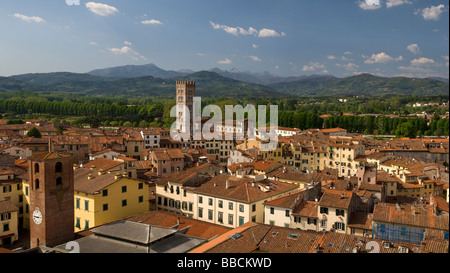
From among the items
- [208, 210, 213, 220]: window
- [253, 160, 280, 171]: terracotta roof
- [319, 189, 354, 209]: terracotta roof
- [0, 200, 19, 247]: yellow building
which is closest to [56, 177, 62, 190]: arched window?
[0, 200, 19, 247]: yellow building

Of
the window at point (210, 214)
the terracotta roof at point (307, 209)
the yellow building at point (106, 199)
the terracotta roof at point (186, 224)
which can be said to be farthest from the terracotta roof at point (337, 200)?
the yellow building at point (106, 199)

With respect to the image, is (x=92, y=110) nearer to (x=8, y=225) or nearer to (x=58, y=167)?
(x=8, y=225)

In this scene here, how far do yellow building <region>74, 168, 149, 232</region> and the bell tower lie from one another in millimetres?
2948

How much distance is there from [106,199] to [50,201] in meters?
3.75

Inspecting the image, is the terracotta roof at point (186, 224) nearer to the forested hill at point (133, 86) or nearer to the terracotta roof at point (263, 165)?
the terracotta roof at point (263, 165)

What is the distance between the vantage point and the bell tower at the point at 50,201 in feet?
34.9

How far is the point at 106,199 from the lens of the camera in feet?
47.4

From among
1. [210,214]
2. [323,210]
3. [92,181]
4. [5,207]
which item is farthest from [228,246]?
[5,207]

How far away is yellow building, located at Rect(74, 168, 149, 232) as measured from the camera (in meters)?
14.2

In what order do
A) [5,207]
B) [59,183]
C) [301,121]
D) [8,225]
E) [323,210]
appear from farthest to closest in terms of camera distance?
[301,121], [5,207], [8,225], [323,210], [59,183]

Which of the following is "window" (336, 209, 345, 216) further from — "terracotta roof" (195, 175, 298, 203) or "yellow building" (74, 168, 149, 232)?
"yellow building" (74, 168, 149, 232)

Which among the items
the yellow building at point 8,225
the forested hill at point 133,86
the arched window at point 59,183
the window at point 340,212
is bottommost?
the yellow building at point 8,225

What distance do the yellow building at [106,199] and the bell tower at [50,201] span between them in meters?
2.95

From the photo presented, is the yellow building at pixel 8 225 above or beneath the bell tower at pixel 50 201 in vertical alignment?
beneath
